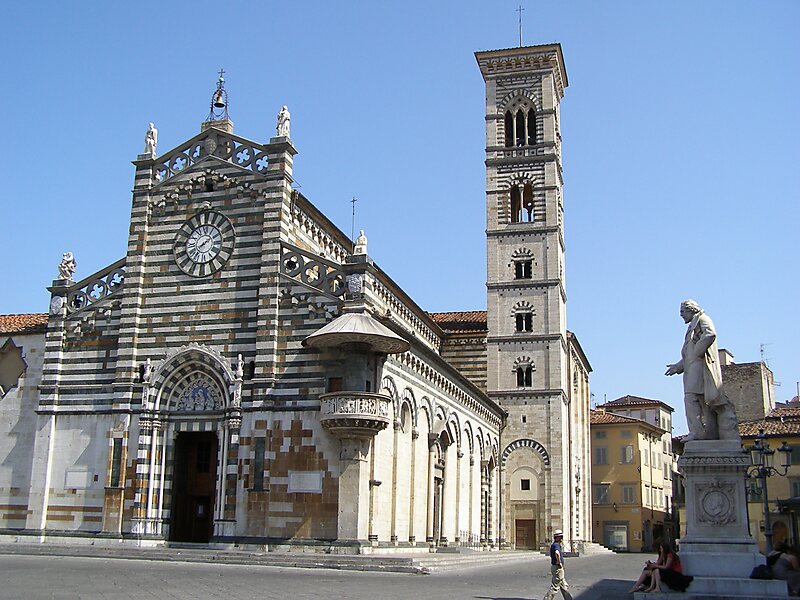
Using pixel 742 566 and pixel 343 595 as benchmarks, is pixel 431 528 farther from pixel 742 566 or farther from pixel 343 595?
pixel 742 566

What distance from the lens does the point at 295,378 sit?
28.6m

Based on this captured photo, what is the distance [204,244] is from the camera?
31500 mm

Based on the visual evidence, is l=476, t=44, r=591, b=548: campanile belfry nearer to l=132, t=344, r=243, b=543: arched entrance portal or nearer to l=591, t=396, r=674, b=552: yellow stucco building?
l=591, t=396, r=674, b=552: yellow stucco building

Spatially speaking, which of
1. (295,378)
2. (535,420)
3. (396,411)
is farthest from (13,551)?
(535,420)

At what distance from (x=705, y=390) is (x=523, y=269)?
34655mm

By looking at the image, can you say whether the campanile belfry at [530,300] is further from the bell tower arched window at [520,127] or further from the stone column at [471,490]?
the stone column at [471,490]

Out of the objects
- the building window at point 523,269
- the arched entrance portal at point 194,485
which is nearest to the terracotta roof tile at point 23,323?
the arched entrance portal at point 194,485

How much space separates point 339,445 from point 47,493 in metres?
10.7

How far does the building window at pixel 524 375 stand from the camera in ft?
157

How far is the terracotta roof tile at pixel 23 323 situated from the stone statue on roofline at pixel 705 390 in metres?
25.0

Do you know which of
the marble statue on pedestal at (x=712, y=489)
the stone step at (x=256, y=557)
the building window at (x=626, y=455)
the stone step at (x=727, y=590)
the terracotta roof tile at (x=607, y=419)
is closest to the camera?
the stone step at (x=727, y=590)

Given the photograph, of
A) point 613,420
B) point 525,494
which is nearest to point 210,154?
point 525,494

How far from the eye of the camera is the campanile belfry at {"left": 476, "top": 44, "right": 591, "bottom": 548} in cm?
4678

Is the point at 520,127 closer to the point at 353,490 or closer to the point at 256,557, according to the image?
the point at 353,490
